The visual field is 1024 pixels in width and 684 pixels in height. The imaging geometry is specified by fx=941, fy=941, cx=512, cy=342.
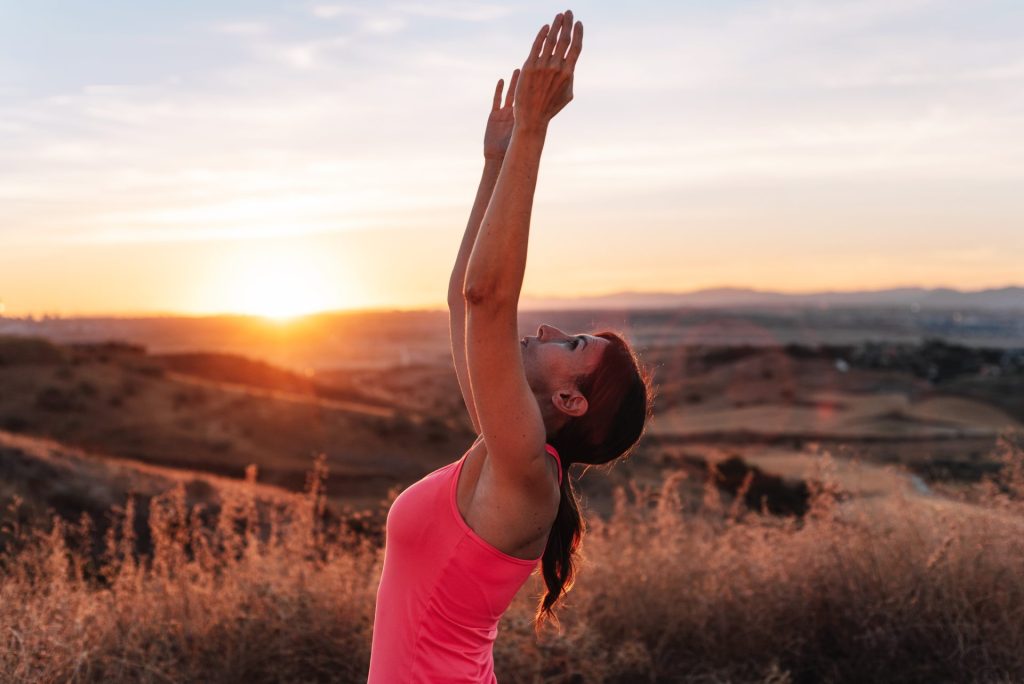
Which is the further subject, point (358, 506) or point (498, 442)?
point (358, 506)

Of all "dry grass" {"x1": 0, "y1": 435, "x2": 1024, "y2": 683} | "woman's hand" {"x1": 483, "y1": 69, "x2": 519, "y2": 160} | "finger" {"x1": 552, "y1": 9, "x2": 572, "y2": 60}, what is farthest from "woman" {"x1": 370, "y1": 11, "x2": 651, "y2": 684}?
"dry grass" {"x1": 0, "y1": 435, "x2": 1024, "y2": 683}

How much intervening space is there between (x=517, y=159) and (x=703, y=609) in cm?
403

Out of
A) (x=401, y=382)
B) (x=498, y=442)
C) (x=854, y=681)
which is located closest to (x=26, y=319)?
(x=854, y=681)

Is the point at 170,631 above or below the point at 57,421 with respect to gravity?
above

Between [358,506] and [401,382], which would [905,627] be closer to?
[358,506]

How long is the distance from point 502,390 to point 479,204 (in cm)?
100

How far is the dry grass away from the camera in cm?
489

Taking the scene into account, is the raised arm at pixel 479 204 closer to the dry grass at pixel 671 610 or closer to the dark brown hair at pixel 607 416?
the dark brown hair at pixel 607 416

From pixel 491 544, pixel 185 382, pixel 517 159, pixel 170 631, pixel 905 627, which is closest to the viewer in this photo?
pixel 517 159

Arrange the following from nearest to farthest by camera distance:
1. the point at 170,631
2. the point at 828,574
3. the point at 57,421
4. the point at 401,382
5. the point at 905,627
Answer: the point at 170,631, the point at 905,627, the point at 828,574, the point at 57,421, the point at 401,382

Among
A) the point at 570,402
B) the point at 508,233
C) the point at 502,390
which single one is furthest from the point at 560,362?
the point at 508,233

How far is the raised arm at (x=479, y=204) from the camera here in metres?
2.76

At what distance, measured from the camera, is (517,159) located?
2002mm

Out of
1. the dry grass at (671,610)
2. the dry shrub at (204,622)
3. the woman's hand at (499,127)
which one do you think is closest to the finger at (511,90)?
the woman's hand at (499,127)
